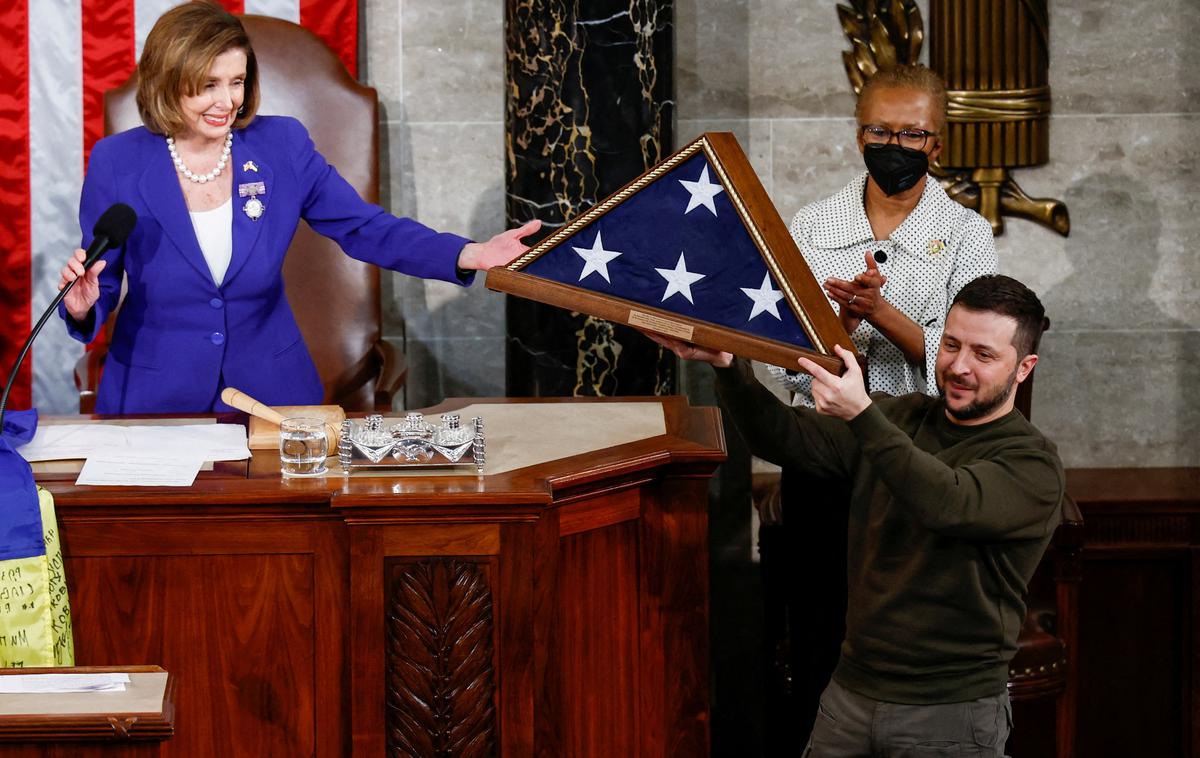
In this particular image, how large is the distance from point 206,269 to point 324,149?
4.03 ft

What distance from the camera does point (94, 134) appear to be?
4.80 metres

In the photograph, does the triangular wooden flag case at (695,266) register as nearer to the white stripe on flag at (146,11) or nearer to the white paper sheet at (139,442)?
the white paper sheet at (139,442)

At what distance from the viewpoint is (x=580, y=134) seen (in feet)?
14.3

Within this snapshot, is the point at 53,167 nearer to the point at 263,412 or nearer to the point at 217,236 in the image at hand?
the point at 217,236

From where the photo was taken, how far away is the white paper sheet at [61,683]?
1.86 m

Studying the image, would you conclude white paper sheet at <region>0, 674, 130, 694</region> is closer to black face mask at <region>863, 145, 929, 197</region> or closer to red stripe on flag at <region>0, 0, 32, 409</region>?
black face mask at <region>863, 145, 929, 197</region>

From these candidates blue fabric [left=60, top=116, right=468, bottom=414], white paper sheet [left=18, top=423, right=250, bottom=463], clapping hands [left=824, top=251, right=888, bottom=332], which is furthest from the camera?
blue fabric [left=60, top=116, right=468, bottom=414]

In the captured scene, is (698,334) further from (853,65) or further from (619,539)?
(853,65)

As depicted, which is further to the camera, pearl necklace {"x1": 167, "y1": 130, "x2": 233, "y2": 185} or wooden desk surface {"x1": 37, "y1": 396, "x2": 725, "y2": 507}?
pearl necklace {"x1": 167, "y1": 130, "x2": 233, "y2": 185}

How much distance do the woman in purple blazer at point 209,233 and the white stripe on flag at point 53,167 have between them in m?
1.38

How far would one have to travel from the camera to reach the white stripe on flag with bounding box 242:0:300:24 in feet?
15.6

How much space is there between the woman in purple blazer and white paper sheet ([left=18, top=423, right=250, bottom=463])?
1.29 feet

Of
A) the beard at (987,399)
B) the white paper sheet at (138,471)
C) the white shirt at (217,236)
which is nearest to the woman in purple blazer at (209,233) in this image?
the white shirt at (217,236)

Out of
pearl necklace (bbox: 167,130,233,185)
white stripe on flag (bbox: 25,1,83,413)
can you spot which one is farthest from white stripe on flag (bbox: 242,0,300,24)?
pearl necklace (bbox: 167,130,233,185)
